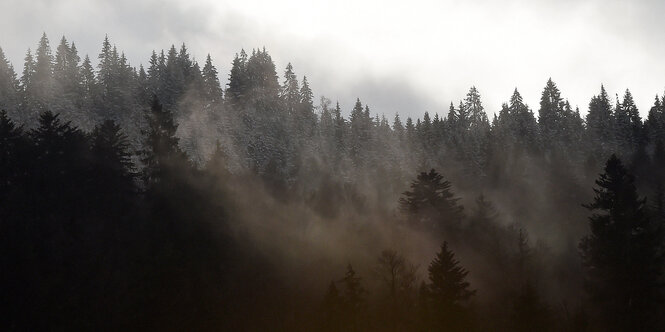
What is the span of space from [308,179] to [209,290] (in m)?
63.2

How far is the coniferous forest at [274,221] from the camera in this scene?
140ft

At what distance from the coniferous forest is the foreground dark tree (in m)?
0.14

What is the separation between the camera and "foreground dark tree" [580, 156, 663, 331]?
4003 centimetres

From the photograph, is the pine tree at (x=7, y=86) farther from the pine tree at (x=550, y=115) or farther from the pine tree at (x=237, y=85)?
the pine tree at (x=550, y=115)

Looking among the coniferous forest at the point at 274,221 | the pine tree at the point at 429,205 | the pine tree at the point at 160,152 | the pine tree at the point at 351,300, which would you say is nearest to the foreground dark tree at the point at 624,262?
the coniferous forest at the point at 274,221

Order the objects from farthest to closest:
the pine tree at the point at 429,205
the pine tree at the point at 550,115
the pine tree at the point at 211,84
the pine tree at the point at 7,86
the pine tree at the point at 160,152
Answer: the pine tree at the point at 550,115 → the pine tree at the point at 211,84 → the pine tree at the point at 7,86 → the pine tree at the point at 429,205 → the pine tree at the point at 160,152

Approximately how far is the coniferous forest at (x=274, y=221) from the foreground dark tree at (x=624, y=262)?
0.14 meters

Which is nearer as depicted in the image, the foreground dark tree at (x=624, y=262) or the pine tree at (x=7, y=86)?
the foreground dark tree at (x=624, y=262)

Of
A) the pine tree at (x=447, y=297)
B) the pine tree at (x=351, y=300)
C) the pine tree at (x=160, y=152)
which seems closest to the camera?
the pine tree at (x=447, y=297)

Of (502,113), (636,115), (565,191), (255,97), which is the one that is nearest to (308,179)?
(255,97)

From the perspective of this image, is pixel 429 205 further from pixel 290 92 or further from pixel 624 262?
pixel 290 92

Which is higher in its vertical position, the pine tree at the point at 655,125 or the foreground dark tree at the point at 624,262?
the pine tree at the point at 655,125

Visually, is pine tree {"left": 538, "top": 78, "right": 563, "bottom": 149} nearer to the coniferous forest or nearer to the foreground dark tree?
the coniferous forest

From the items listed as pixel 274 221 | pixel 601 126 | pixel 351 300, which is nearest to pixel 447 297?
pixel 351 300
